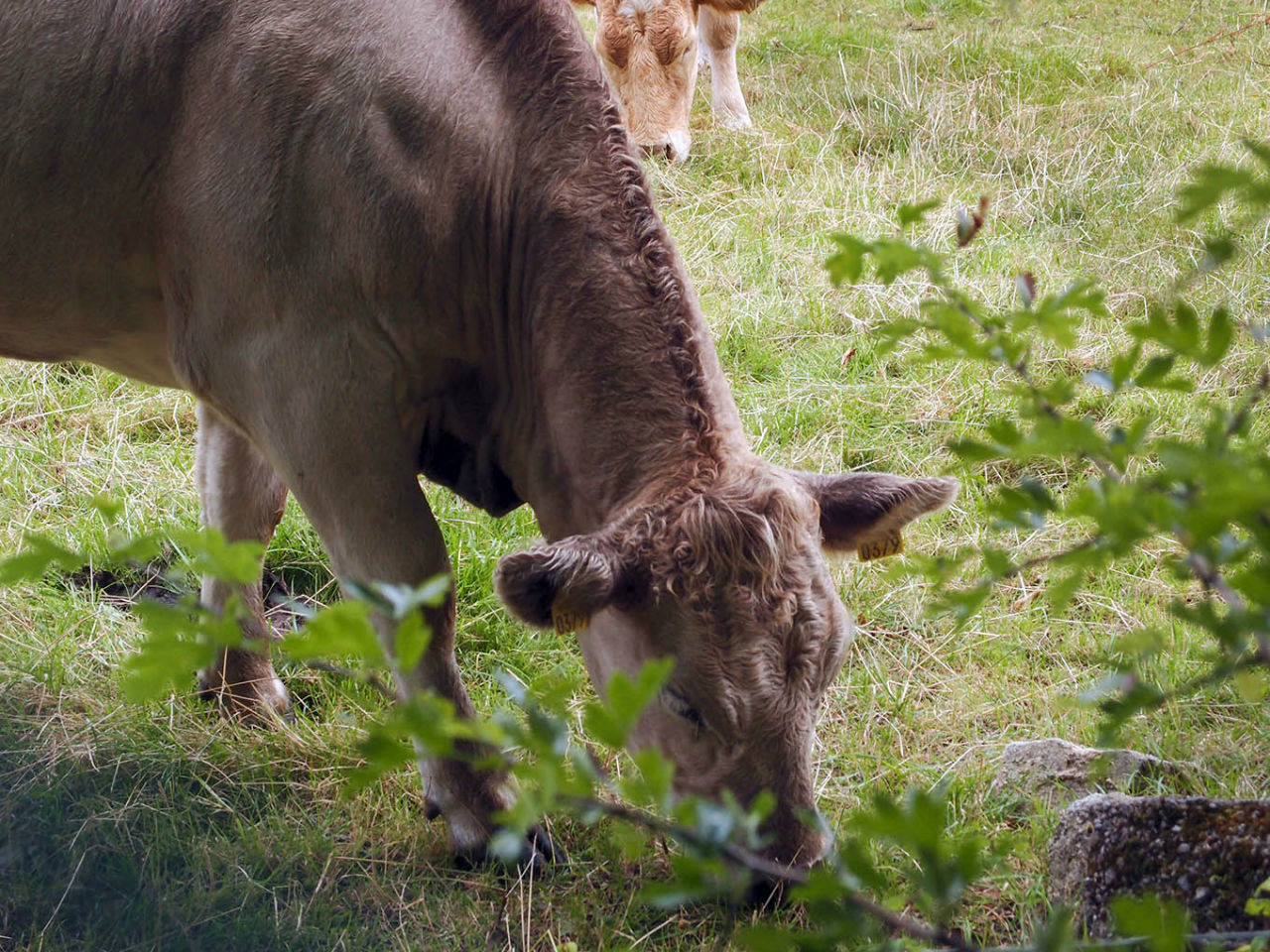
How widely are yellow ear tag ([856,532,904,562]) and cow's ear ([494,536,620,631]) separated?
0.83m

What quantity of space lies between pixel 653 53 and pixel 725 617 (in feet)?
20.6

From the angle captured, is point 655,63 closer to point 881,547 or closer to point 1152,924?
point 881,547

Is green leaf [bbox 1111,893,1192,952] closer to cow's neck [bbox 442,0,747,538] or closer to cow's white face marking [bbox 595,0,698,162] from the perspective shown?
cow's neck [bbox 442,0,747,538]

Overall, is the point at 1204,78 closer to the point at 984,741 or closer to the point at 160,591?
the point at 984,741

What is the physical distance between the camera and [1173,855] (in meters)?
2.71

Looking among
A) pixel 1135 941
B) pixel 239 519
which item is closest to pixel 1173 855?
Answer: pixel 1135 941

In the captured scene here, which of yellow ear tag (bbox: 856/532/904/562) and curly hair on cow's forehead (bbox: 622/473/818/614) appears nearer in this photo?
curly hair on cow's forehead (bbox: 622/473/818/614)

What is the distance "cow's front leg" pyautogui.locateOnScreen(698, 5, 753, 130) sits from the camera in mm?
8828

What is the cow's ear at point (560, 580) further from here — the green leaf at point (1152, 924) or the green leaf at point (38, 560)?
the green leaf at point (1152, 924)

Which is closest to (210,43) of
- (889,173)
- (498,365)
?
(498,365)

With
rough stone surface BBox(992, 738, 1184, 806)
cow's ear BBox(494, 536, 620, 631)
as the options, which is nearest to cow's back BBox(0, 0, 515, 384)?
cow's ear BBox(494, 536, 620, 631)

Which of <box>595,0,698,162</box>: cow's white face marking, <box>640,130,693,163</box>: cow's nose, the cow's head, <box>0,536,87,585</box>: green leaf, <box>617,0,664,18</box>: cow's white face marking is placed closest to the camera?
<box>0,536,87,585</box>: green leaf

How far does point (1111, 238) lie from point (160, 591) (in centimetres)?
509

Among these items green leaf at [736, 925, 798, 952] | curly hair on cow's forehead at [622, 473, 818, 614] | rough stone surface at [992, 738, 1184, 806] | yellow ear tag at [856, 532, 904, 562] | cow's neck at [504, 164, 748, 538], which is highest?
green leaf at [736, 925, 798, 952]
